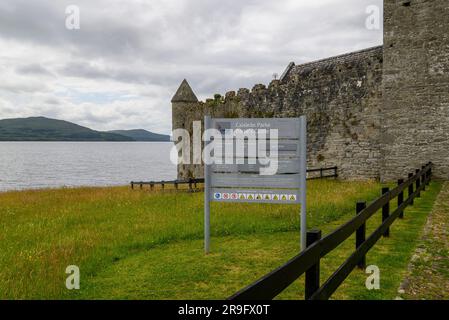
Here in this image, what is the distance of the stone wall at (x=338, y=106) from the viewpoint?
20.5 metres

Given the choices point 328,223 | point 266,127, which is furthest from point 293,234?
point 266,127

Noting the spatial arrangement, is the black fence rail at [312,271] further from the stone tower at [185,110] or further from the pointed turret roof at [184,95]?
the pointed turret roof at [184,95]

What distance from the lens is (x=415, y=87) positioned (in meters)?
17.9

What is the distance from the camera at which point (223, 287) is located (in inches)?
228

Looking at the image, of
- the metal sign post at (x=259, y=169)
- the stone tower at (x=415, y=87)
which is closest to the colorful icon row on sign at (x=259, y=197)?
the metal sign post at (x=259, y=169)

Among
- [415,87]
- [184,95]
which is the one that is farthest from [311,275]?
[184,95]

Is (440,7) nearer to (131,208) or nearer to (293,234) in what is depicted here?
(293,234)

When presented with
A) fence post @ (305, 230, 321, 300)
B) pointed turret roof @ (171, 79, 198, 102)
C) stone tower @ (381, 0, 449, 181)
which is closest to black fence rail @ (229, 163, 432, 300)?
fence post @ (305, 230, 321, 300)

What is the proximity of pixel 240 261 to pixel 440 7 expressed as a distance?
627 inches

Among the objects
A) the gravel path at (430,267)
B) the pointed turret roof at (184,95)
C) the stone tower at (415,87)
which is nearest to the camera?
the gravel path at (430,267)

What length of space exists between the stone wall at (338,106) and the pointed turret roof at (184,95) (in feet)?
21.8

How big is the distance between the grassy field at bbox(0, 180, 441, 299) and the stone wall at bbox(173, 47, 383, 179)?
7.44m

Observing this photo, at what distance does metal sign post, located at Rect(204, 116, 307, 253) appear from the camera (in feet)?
25.1

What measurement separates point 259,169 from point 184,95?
82.9 ft
